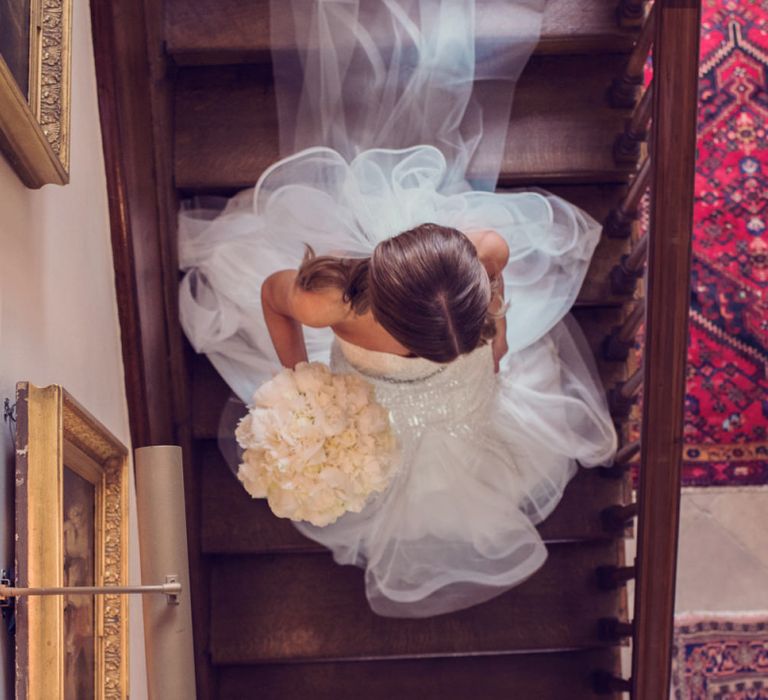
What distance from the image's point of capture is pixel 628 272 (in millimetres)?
3266

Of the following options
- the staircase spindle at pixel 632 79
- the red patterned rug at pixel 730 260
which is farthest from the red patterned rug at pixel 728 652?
the staircase spindle at pixel 632 79

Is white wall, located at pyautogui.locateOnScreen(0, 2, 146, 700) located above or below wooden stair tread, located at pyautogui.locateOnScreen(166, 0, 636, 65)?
below

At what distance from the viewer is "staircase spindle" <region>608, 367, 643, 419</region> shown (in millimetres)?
3213

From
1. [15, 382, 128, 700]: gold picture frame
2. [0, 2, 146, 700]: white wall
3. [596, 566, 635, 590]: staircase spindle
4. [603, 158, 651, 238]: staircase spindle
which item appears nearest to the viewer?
[15, 382, 128, 700]: gold picture frame

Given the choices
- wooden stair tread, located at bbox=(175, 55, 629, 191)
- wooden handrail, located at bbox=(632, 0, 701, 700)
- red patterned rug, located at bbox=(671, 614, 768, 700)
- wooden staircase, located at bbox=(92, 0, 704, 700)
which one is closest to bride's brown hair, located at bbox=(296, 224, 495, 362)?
wooden handrail, located at bbox=(632, 0, 701, 700)

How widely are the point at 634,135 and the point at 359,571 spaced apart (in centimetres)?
154

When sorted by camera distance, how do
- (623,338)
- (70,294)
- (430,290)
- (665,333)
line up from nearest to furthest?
(70,294) → (430,290) → (665,333) → (623,338)

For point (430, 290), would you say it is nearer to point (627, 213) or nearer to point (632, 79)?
point (627, 213)

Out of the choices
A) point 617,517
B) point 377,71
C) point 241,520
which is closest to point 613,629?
point 617,517

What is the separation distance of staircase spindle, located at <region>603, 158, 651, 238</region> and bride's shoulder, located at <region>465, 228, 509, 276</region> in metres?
0.51

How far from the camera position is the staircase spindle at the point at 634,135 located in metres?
3.05

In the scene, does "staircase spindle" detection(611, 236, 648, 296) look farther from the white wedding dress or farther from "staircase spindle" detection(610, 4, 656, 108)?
"staircase spindle" detection(610, 4, 656, 108)

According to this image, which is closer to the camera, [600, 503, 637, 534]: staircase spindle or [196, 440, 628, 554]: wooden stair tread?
[600, 503, 637, 534]: staircase spindle

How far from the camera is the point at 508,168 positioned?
3.36 meters
